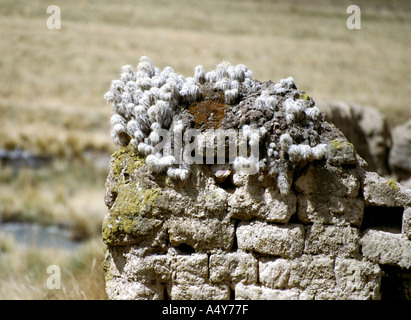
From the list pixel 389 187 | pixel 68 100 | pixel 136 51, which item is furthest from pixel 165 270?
pixel 136 51

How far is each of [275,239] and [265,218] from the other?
14 cm

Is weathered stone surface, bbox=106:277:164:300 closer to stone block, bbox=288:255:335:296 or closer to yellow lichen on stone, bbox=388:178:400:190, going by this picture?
stone block, bbox=288:255:335:296

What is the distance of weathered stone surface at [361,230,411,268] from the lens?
247cm

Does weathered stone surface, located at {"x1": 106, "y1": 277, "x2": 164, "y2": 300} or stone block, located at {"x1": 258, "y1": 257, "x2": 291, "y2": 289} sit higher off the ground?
stone block, located at {"x1": 258, "y1": 257, "x2": 291, "y2": 289}

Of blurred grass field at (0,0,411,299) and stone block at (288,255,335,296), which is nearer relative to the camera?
stone block at (288,255,335,296)

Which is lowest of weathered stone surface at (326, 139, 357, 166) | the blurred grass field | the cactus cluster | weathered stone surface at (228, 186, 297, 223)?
weathered stone surface at (228, 186, 297, 223)

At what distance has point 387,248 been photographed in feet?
8.20

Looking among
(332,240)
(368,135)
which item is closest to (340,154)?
(332,240)

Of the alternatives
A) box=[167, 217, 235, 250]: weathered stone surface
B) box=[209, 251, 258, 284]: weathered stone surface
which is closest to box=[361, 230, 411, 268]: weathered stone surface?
box=[209, 251, 258, 284]: weathered stone surface

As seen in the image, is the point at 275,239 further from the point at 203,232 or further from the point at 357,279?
the point at 357,279

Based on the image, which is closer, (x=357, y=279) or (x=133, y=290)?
(x=357, y=279)

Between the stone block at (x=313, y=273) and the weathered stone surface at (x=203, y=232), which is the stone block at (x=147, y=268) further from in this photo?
the stone block at (x=313, y=273)

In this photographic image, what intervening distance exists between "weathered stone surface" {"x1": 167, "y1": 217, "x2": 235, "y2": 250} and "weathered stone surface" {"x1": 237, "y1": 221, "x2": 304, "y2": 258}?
0.13 metres

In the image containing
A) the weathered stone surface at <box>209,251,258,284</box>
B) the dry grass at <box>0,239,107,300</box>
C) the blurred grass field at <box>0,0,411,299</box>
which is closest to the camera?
the weathered stone surface at <box>209,251,258,284</box>
